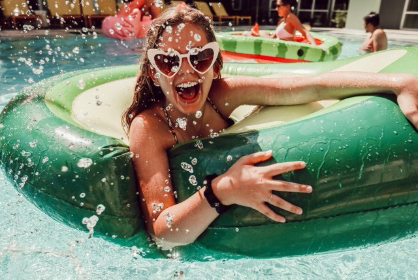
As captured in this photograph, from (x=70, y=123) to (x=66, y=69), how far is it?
489cm

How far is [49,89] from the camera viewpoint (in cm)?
196

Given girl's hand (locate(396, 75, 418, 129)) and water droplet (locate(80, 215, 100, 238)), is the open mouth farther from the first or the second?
girl's hand (locate(396, 75, 418, 129))

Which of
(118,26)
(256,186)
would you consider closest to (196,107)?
(256,186)

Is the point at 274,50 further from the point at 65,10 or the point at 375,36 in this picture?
the point at 65,10

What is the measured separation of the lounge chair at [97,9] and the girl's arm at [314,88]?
11.0 m

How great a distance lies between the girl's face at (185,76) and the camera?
1370 millimetres

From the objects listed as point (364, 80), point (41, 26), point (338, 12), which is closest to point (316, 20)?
point (338, 12)

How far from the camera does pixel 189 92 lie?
57.3 inches

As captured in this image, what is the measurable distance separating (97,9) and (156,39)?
11.3 metres

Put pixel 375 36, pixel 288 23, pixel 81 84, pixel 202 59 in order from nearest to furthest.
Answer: pixel 202 59, pixel 81 84, pixel 375 36, pixel 288 23

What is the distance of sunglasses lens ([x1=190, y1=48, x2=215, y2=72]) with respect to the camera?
53.9 inches

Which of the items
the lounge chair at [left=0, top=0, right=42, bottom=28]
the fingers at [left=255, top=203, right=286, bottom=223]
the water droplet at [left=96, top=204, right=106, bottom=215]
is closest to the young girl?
the fingers at [left=255, top=203, right=286, bottom=223]

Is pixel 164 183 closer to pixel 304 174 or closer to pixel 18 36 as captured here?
pixel 304 174

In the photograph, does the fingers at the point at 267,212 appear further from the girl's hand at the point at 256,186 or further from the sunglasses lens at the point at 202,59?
the sunglasses lens at the point at 202,59
